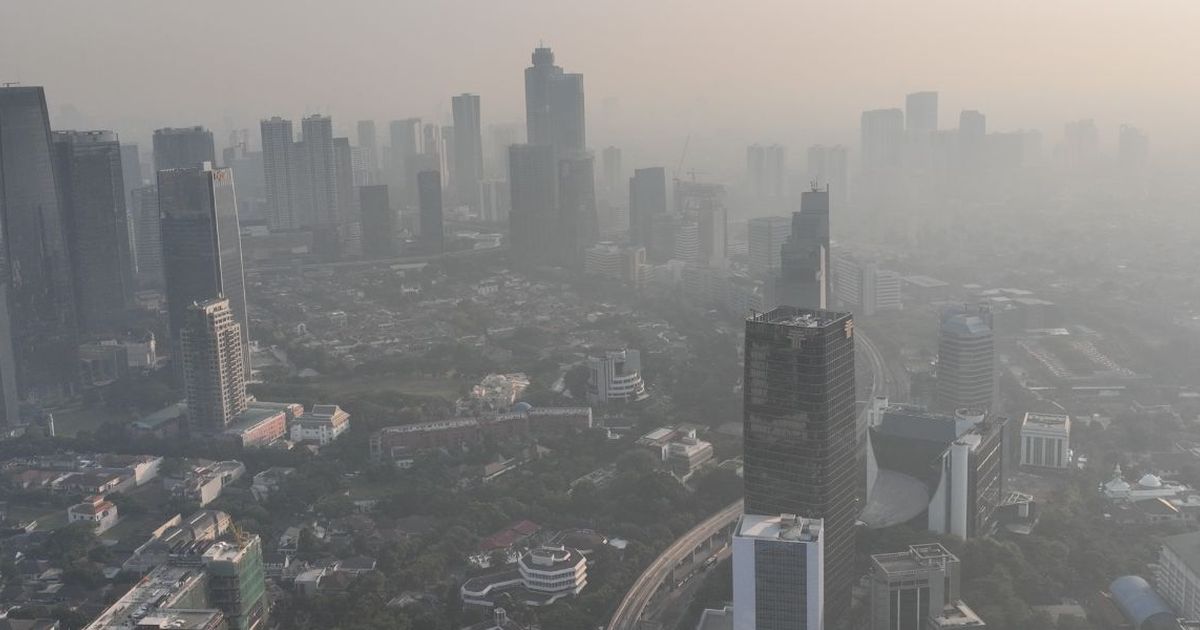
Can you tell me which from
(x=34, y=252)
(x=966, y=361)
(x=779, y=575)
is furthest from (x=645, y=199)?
(x=779, y=575)

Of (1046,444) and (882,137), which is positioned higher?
(882,137)

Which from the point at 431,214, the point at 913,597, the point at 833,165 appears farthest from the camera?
the point at 833,165

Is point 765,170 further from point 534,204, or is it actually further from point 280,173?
point 280,173

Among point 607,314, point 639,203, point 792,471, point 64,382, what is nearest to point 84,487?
point 64,382

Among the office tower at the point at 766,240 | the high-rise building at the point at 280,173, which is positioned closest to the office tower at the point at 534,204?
the office tower at the point at 766,240

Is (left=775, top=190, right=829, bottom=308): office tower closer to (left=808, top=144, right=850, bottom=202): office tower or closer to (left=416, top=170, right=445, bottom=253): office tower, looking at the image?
(left=416, top=170, right=445, bottom=253): office tower

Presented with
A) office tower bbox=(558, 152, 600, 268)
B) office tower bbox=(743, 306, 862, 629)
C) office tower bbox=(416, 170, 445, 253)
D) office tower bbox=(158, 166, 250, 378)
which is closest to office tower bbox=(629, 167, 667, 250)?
office tower bbox=(558, 152, 600, 268)

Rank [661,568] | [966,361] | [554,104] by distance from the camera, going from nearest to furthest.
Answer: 1. [661,568]
2. [966,361]
3. [554,104]
